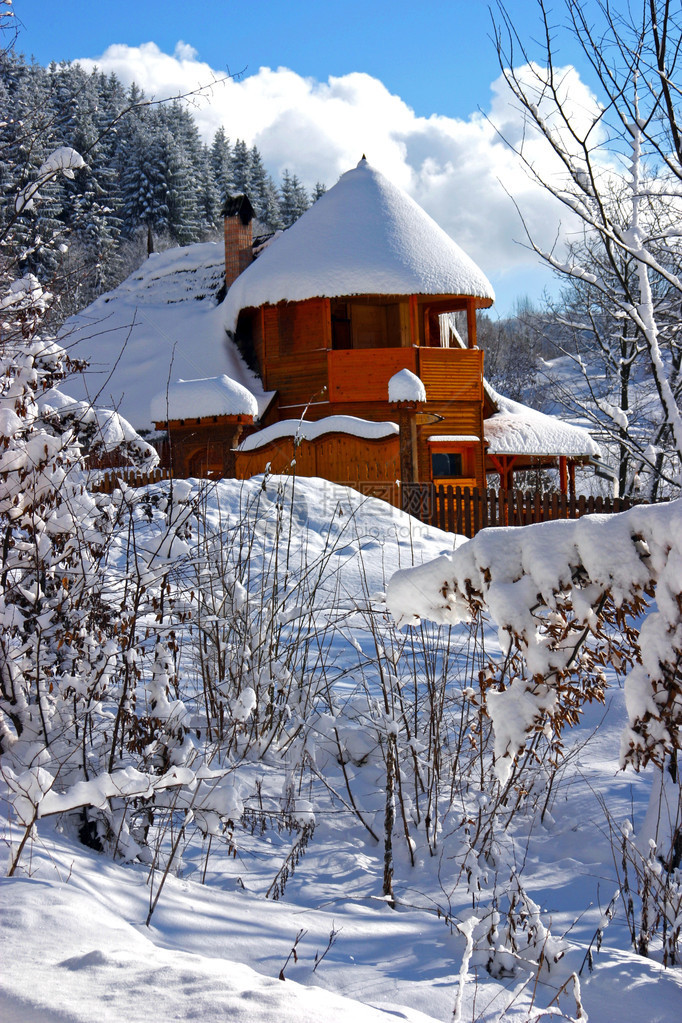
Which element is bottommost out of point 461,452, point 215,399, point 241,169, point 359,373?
point 461,452

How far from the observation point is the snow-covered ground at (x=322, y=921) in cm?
172

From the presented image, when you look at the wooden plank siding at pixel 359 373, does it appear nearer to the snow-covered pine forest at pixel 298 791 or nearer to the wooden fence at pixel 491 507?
the wooden fence at pixel 491 507

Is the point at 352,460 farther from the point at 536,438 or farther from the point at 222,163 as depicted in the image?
the point at 222,163

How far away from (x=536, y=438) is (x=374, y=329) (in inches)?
181

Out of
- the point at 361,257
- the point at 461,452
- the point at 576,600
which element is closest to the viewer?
the point at 576,600

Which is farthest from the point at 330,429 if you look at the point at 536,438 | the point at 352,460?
the point at 536,438

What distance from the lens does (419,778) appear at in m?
3.82

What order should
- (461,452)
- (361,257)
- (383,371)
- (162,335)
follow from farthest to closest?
(162,335)
(461,452)
(361,257)
(383,371)

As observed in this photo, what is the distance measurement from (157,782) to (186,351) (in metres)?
17.7

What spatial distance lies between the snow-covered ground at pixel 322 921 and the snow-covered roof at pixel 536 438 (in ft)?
46.8

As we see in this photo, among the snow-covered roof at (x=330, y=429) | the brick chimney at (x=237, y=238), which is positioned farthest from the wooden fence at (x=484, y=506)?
the brick chimney at (x=237, y=238)

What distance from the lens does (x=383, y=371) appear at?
17.0m

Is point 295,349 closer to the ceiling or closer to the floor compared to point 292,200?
closer to the floor

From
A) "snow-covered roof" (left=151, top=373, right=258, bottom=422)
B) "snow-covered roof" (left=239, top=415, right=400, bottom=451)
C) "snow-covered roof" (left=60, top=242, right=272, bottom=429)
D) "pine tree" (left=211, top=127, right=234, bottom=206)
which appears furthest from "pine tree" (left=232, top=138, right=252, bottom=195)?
"snow-covered roof" (left=239, top=415, right=400, bottom=451)
